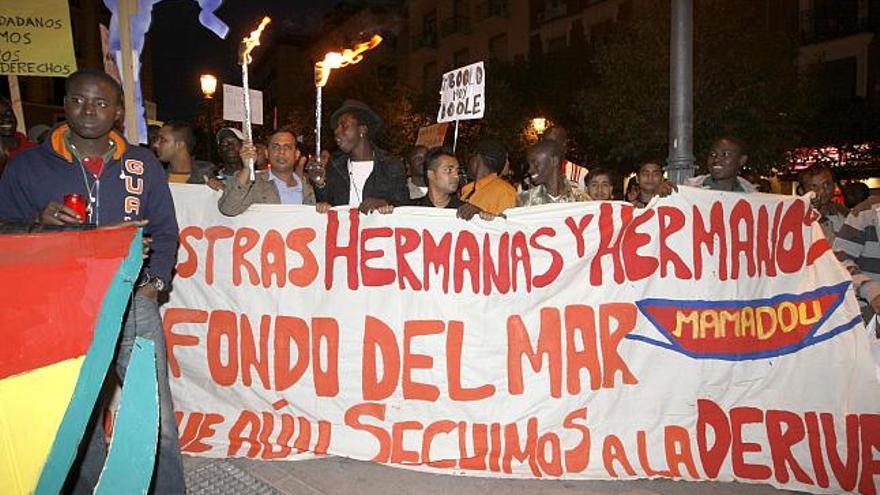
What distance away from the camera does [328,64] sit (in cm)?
473

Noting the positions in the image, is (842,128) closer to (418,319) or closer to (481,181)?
(481,181)

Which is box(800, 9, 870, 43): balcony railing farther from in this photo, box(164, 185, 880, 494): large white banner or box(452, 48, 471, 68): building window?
box(164, 185, 880, 494): large white banner

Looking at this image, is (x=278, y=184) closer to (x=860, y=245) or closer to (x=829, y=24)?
(x=860, y=245)

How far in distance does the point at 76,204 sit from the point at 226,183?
1.27 m

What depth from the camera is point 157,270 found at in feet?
9.32

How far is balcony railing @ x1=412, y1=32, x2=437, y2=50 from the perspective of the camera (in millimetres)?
37531

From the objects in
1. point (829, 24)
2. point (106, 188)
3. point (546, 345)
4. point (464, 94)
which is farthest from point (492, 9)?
point (106, 188)

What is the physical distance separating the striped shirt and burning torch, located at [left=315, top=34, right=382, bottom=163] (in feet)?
11.4

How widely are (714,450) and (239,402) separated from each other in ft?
8.85

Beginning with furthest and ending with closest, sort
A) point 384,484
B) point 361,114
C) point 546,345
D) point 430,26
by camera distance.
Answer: point 430,26 → point 361,114 → point 546,345 → point 384,484

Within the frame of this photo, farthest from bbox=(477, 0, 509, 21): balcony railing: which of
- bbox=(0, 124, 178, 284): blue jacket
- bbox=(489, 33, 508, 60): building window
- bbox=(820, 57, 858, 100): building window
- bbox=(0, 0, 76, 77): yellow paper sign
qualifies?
bbox=(0, 124, 178, 284): blue jacket

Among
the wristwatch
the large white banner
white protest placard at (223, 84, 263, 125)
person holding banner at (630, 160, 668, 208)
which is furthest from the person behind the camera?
white protest placard at (223, 84, 263, 125)

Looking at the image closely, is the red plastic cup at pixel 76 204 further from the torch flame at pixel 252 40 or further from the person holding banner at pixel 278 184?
the torch flame at pixel 252 40

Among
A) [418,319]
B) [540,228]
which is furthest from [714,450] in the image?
[418,319]
